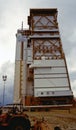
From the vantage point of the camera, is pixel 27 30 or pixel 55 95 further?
pixel 27 30

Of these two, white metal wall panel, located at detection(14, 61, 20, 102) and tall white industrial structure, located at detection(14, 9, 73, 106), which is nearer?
tall white industrial structure, located at detection(14, 9, 73, 106)

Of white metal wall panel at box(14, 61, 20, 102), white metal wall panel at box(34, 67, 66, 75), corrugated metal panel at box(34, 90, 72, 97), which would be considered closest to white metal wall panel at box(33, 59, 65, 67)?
white metal wall panel at box(34, 67, 66, 75)

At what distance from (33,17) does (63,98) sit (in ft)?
84.4

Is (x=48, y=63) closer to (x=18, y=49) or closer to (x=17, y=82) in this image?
(x=17, y=82)

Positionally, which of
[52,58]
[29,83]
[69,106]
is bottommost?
[69,106]

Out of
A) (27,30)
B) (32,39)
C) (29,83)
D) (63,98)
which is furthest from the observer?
(27,30)

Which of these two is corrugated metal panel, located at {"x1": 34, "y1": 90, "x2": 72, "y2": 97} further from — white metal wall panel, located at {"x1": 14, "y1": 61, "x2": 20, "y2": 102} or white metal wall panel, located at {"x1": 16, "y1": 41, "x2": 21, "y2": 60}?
white metal wall panel, located at {"x1": 16, "y1": 41, "x2": 21, "y2": 60}

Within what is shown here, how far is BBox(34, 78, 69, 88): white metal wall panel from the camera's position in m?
65.1

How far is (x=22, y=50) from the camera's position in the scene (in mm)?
72250

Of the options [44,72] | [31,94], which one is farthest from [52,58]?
[31,94]

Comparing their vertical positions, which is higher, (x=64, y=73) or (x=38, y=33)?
(x=38, y=33)

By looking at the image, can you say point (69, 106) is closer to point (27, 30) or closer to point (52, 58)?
point (52, 58)

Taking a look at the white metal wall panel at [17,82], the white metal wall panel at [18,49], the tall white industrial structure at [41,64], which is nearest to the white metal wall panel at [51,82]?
the tall white industrial structure at [41,64]

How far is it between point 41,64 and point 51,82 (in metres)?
5.07
